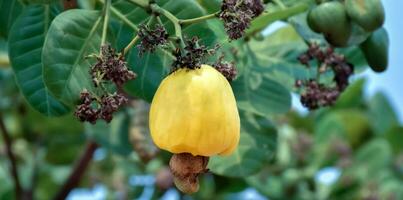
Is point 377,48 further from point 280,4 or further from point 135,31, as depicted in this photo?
point 135,31

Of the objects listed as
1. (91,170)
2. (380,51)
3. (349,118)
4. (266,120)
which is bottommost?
(349,118)

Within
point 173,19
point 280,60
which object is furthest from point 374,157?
point 173,19

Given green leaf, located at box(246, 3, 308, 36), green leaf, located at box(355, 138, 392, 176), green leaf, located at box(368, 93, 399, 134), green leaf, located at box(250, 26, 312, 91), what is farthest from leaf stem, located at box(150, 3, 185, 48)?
green leaf, located at box(368, 93, 399, 134)

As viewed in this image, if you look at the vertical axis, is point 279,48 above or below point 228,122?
below

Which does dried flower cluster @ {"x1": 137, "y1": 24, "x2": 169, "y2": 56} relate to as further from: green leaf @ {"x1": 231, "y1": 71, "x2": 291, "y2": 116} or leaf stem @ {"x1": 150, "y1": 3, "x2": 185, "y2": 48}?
green leaf @ {"x1": 231, "y1": 71, "x2": 291, "y2": 116}

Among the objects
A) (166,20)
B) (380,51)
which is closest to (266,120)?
(380,51)

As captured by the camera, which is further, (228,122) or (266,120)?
(266,120)

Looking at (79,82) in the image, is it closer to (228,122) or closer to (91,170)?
(228,122)
